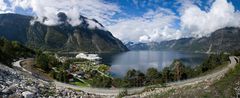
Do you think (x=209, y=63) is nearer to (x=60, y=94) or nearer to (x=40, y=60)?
(x=40, y=60)

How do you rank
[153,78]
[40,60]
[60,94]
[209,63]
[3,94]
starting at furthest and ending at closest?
[209,63] → [40,60] → [153,78] → [60,94] → [3,94]

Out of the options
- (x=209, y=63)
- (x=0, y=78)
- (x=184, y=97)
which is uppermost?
(x=209, y=63)

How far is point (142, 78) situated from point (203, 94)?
57938 mm

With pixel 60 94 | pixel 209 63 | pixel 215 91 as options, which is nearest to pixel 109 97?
pixel 60 94

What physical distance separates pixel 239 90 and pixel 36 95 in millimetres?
17981

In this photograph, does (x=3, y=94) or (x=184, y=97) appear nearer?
(x=3, y=94)

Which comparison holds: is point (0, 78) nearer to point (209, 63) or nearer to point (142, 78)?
point (142, 78)

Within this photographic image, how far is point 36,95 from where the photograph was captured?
29734mm

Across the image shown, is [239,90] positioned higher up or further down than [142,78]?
further down

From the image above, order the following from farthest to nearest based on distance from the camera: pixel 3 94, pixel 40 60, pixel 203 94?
pixel 40 60, pixel 203 94, pixel 3 94

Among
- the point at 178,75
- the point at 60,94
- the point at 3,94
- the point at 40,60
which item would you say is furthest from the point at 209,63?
the point at 3,94

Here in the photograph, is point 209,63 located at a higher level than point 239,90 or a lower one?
higher

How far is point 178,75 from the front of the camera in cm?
8775

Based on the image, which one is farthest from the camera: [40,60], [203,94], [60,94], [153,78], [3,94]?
[40,60]
